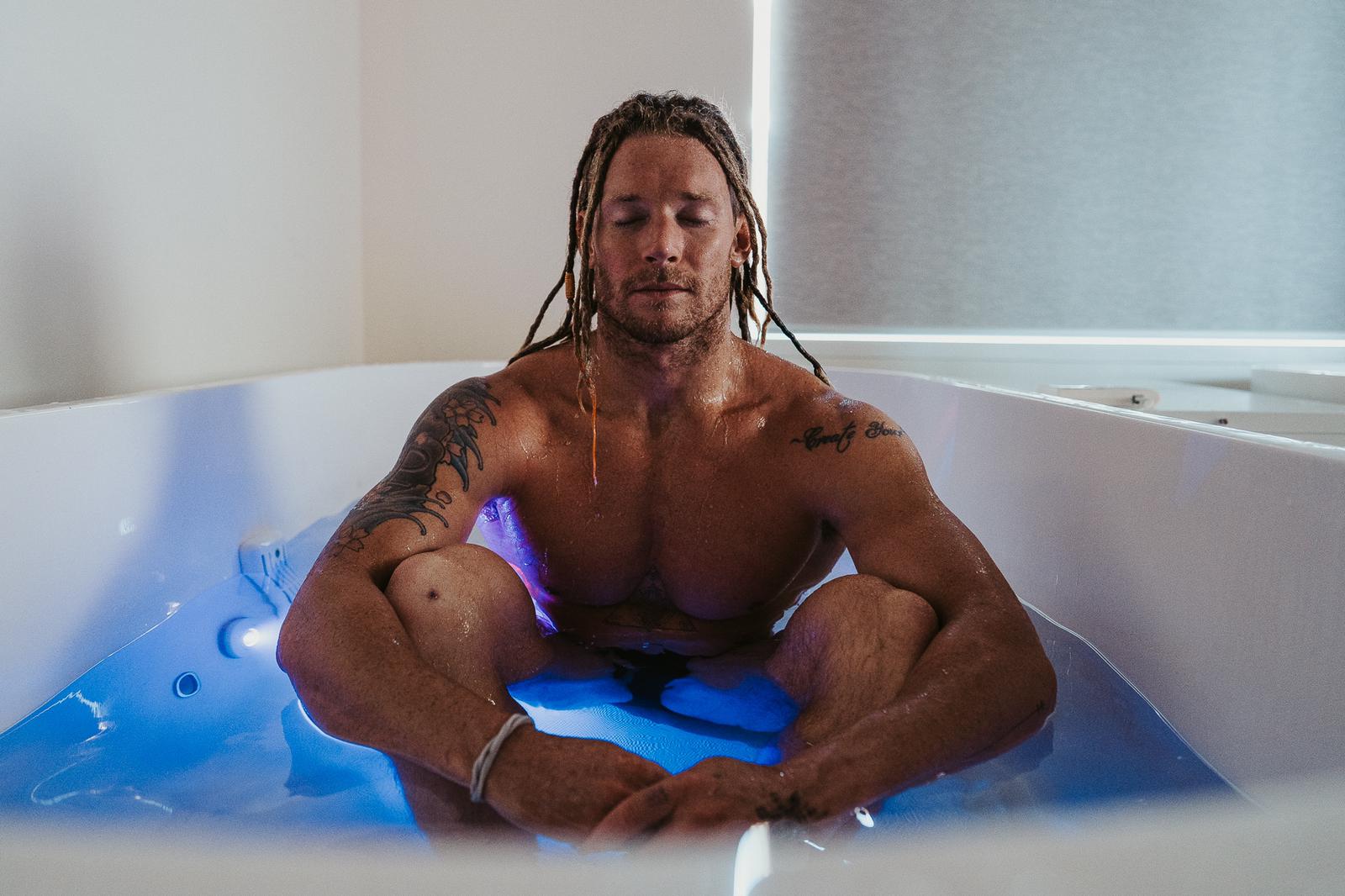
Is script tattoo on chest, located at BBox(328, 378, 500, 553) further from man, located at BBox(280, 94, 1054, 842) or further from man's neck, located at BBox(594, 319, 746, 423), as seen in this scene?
man's neck, located at BBox(594, 319, 746, 423)

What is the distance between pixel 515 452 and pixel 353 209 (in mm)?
1643

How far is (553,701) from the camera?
1012 mm

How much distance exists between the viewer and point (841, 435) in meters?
1.11

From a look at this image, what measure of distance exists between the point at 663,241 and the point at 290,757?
2.16ft

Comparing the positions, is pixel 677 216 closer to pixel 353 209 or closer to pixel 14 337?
pixel 14 337

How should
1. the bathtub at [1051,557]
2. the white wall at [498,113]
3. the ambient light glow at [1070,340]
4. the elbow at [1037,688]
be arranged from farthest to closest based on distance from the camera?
1. the ambient light glow at [1070,340]
2. the white wall at [498,113]
3. the elbow at [1037,688]
4. the bathtub at [1051,557]

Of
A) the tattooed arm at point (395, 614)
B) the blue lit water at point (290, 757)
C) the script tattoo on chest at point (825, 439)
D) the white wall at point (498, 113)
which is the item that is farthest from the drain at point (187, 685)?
the white wall at point (498, 113)

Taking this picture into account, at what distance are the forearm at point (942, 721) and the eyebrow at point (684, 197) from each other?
22.7 inches

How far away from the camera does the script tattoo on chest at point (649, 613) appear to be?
3.84 feet

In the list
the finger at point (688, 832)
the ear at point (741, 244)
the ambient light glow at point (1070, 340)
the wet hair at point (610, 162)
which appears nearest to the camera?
the finger at point (688, 832)

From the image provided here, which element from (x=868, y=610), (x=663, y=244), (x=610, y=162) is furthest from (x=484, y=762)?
(x=610, y=162)

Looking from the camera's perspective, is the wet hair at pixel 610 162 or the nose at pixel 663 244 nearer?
the nose at pixel 663 244

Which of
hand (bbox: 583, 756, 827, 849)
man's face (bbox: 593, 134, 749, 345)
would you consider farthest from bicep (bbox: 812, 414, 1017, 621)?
hand (bbox: 583, 756, 827, 849)

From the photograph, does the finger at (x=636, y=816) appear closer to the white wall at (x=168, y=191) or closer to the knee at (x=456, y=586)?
the knee at (x=456, y=586)
